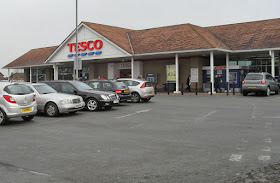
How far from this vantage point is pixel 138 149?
282 inches

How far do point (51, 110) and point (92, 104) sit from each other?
2296 mm

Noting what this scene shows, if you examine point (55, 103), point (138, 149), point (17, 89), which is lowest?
point (138, 149)

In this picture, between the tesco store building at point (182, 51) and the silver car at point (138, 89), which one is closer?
the silver car at point (138, 89)

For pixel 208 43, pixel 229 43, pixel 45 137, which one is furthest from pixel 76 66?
pixel 45 137

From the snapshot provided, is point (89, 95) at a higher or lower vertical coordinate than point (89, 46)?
lower

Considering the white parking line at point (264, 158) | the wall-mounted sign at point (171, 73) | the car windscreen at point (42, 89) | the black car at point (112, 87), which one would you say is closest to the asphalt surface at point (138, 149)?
the white parking line at point (264, 158)

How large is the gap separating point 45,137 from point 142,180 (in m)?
4.71

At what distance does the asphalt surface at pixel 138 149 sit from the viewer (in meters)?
5.30

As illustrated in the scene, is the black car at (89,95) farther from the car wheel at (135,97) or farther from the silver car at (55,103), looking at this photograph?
the car wheel at (135,97)

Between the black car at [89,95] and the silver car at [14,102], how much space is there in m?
3.77

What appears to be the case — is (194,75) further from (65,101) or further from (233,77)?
(65,101)

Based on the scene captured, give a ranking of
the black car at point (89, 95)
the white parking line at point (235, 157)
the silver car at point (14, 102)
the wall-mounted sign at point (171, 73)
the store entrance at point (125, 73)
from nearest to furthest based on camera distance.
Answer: the white parking line at point (235, 157), the silver car at point (14, 102), the black car at point (89, 95), the wall-mounted sign at point (171, 73), the store entrance at point (125, 73)

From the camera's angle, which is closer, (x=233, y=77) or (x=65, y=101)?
(x=65, y=101)

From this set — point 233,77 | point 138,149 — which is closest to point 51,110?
point 138,149
